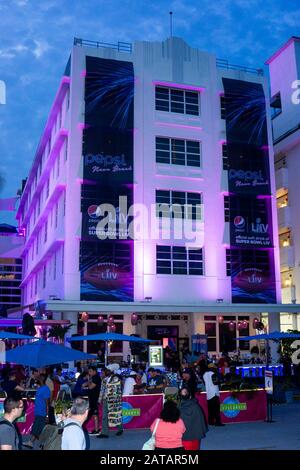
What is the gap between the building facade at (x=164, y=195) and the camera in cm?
3003

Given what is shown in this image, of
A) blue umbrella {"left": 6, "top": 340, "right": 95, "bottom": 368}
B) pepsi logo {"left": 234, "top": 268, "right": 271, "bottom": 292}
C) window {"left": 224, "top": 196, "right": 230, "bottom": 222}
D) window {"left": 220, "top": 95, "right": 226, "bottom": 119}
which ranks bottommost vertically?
blue umbrella {"left": 6, "top": 340, "right": 95, "bottom": 368}

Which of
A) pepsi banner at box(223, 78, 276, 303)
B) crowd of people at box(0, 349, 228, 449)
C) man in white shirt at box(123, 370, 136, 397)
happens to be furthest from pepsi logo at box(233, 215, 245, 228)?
man in white shirt at box(123, 370, 136, 397)

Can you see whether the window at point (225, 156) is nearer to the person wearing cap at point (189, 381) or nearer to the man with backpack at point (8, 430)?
the person wearing cap at point (189, 381)

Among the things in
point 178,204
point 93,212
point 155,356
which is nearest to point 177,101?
point 178,204

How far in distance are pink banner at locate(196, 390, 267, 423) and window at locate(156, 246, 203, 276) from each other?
590 inches

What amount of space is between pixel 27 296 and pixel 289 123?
29945 mm

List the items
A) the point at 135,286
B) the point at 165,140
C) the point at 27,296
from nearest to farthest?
the point at 135,286
the point at 165,140
the point at 27,296

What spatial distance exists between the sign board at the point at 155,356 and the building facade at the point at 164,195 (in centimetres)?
608

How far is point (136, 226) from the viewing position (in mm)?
30781

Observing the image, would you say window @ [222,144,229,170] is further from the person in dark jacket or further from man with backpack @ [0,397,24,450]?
man with backpack @ [0,397,24,450]

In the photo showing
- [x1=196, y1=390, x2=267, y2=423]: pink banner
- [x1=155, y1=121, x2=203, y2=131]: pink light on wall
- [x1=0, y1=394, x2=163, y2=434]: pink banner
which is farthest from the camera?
[x1=155, y1=121, x2=203, y2=131]: pink light on wall

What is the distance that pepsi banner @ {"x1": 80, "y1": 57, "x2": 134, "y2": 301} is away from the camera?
29641 millimetres
